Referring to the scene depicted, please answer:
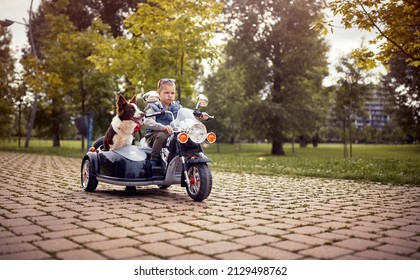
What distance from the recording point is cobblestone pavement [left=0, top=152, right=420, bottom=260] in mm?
2844

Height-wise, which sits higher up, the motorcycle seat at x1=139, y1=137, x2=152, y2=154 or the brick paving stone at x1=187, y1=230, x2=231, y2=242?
the motorcycle seat at x1=139, y1=137, x2=152, y2=154

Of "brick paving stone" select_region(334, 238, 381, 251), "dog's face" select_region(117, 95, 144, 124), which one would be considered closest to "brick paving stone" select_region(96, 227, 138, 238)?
"brick paving stone" select_region(334, 238, 381, 251)

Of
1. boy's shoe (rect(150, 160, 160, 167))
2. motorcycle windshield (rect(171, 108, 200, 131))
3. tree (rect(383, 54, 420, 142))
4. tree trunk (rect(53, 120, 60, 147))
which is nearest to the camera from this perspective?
motorcycle windshield (rect(171, 108, 200, 131))

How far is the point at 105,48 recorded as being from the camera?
14.7 m

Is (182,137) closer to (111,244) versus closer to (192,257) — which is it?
(111,244)

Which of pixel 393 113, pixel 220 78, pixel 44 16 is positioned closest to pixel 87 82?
pixel 44 16

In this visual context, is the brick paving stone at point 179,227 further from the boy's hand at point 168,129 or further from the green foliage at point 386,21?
the green foliage at point 386,21

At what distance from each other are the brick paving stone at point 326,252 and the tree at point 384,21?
17.4ft

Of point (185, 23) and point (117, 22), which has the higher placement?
point (117, 22)

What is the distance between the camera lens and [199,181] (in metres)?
5.14

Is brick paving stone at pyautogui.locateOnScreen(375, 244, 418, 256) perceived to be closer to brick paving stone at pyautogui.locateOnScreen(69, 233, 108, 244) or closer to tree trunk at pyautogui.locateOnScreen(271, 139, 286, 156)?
brick paving stone at pyautogui.locateOnScreen(69, 233, 108, 244)

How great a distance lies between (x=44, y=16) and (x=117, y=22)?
456cm

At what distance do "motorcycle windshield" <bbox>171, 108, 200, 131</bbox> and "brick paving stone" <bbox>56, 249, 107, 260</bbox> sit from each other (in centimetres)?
260
